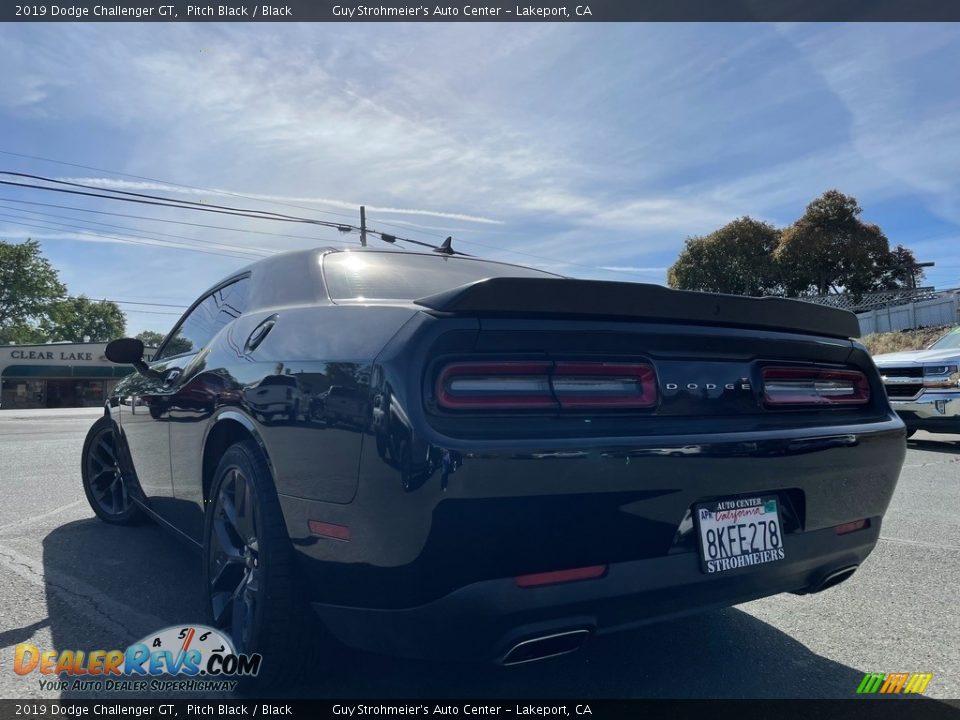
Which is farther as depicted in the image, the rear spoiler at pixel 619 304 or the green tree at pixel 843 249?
the green tree at pixel 843 249

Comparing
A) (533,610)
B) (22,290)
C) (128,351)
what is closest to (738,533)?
(533,610)

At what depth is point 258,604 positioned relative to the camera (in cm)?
215

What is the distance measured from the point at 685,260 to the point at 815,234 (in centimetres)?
780

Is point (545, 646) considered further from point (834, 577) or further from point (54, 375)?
point (54, 375)

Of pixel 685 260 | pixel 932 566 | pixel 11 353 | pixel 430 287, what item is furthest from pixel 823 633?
pixel 11 353

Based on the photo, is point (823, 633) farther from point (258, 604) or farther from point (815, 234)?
point (815, 234)

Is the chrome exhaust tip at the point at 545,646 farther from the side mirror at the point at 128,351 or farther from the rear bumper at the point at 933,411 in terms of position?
the rear bumper at the point at 933,411

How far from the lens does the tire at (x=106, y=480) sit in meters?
4.54

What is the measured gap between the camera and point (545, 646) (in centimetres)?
185

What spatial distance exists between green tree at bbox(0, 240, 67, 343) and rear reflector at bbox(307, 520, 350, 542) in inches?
2920

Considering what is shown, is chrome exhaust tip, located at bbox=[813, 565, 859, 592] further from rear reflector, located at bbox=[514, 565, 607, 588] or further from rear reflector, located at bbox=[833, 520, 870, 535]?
rear reflector, located at bbox=[514, 565, 607, 588]

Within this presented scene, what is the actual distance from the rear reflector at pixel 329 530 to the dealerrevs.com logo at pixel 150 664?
0.56 meters

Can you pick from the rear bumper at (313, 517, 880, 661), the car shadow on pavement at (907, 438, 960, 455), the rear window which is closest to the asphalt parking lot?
the rear bumper at (313, 517, 880, 661)

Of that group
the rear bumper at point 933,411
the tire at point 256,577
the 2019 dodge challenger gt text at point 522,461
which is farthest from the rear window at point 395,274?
the rear bumper at point 933,411
